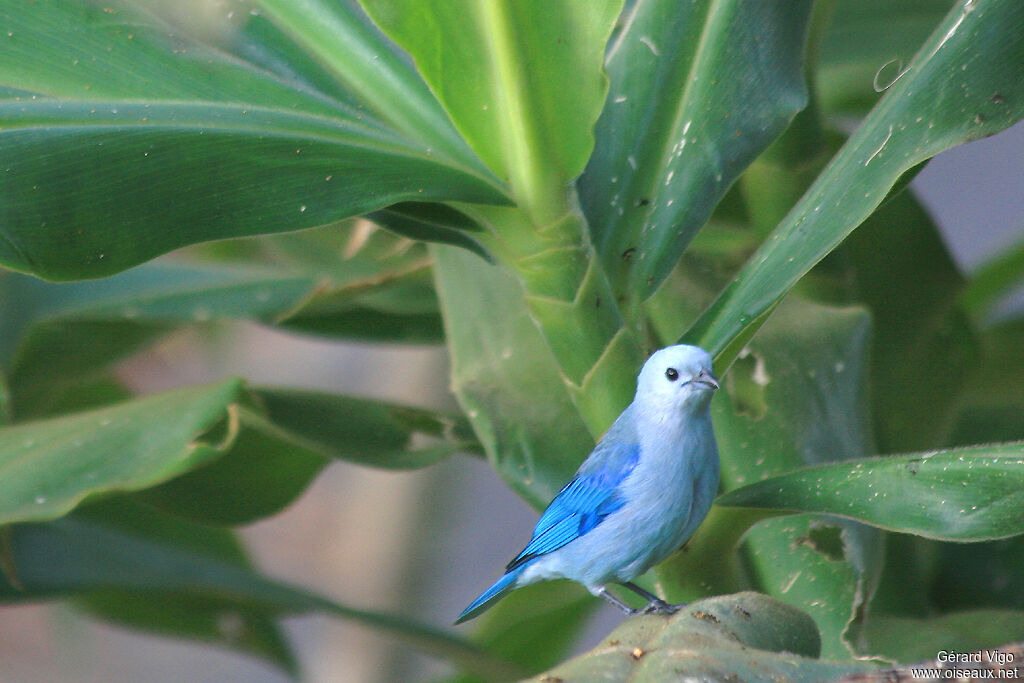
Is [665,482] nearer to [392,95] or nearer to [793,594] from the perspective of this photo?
[793,594]

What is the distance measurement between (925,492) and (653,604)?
166 mm

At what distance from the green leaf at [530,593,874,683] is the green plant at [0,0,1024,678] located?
0.08m

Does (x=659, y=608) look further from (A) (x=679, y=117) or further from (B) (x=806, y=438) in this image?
(A) (x=679, y=117)

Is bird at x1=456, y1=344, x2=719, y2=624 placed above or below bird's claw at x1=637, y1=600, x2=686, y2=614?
above

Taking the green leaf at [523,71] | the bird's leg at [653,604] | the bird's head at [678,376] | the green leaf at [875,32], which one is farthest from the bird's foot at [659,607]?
the green leaf at [875,32]

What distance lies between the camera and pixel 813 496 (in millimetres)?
486

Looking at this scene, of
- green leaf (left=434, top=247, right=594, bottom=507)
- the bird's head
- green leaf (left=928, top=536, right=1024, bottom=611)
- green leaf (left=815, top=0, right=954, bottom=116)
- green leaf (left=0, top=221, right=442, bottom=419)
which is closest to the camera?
the bird's head

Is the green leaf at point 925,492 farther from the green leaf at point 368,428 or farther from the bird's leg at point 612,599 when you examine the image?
the green leaf at point 368,428

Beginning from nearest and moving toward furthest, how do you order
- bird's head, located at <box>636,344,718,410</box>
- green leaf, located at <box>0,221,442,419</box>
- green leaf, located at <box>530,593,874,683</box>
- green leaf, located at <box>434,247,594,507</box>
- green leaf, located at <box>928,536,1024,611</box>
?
1. green leaf, located at <box>530,593,874,683</box>
2. bird's head, located at <box>636,344,718,410</box>
3. green leaf, located at <box>434,247,594,507</box>
4. green leaf, located at <box>928,536,1024,611</box>
5. green leaf, located at <box>0,221,442,419</box>

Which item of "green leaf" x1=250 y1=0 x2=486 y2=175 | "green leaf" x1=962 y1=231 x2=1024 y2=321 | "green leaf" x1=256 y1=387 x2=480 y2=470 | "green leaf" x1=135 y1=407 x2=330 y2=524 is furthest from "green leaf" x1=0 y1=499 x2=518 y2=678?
"green leaf" x1=962 y1=231 x2=1024 y2=321

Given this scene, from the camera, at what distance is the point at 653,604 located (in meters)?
0.55

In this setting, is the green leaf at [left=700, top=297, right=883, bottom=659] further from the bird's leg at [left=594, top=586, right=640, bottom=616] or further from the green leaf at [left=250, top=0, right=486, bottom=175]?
the green leaf at [left=250, top=0, right=486, bottom=175]

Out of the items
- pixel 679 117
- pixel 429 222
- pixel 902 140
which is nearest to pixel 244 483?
pixel 429 222

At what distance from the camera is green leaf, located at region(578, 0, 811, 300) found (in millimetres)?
571
